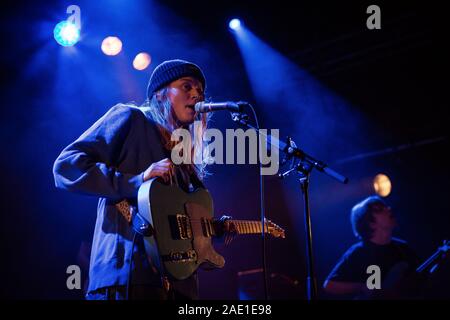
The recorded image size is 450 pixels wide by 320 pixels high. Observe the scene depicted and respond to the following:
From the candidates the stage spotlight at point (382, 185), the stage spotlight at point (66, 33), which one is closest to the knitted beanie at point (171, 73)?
the stage spotlight at point (66, 33)

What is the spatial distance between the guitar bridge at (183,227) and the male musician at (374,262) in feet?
11.7

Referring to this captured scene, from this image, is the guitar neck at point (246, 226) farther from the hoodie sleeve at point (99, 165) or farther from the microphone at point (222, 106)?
the hoodie sleeve at point (99, 165)

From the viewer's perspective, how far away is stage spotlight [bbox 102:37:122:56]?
5.91 meters

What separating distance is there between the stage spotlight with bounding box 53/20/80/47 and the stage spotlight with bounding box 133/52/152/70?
0.81 meters

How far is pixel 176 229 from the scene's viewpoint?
2668mm

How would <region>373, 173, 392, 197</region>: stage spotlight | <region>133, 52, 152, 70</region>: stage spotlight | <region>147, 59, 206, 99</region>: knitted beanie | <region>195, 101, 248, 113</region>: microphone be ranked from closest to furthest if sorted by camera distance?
<region>195, 101, 248, 113</region>: microphone
<region>147, 59, 206, 99</region>: knitted beanie
<region>133, 52, 152, 70</region>: stage spotlight
<region>373, 173, 392, 197</region>: stage spotlight

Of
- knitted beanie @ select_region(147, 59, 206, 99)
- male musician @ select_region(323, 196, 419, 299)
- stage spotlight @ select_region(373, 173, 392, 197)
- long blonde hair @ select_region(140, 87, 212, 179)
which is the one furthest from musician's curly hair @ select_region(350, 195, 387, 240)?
knitted beanie @ select_region(147, 59, 206, 99)

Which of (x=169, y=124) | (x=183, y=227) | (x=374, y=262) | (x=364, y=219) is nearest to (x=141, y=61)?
(x=169, y=124)

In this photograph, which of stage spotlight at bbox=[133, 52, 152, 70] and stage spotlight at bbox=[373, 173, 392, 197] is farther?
stage spotlight at bbox=[373, 173, 392, 197]

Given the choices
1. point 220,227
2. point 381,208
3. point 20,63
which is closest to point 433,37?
point 381,208

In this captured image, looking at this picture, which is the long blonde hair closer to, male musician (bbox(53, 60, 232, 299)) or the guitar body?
male musician (bbox(53, 60, 232, 299))

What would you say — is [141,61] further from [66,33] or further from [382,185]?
[382,185]

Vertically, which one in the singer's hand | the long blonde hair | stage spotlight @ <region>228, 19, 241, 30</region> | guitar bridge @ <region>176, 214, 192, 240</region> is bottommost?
guitar bridge @ <region>176, 214, 192, 240</region>
